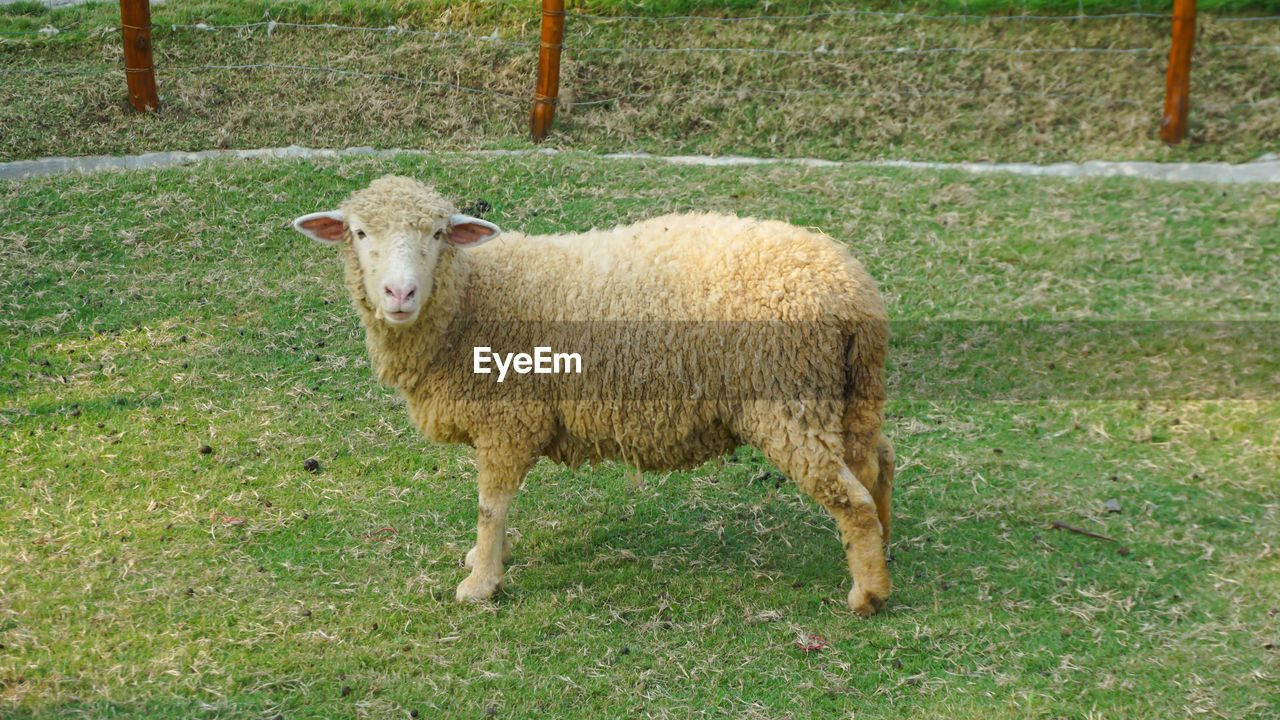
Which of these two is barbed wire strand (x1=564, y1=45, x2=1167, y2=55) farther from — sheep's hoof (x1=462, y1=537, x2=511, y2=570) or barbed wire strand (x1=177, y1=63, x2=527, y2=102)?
sheep's hoof (x1=462, y1=537, x2=511, y2=570)

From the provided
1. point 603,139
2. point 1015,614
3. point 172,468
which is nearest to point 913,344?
point 1015,614

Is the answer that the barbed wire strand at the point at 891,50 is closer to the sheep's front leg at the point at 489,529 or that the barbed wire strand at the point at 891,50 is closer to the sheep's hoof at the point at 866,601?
the sheep's front leg at the point at 489,529

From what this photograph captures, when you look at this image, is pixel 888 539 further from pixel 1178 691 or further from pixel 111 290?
pixel 111 290

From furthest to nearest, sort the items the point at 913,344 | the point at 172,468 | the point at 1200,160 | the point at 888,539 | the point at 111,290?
the point at 1200,160
the point at 111,290
the point at 913,344
the point at 172,468
the point at 888,539

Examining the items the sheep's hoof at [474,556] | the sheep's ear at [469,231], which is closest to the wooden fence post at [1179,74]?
the sheep's ear at [469,231]

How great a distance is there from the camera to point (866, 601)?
14.1ft

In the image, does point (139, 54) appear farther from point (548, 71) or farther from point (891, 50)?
point (891, 50)

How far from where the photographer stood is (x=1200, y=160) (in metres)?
8.90

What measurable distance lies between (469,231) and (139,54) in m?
6.22

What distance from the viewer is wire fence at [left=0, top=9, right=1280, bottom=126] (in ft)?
31.4

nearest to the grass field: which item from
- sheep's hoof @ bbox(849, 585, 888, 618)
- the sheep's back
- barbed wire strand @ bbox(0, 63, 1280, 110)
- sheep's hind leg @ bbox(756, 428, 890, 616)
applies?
barbed wire strand @ bbox(0, 63, 1280, 110)

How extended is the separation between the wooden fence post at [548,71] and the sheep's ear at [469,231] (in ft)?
15.7

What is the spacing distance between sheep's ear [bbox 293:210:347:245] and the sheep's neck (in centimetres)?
13

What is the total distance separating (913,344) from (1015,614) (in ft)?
8.52
